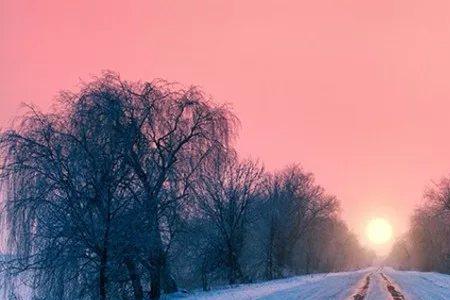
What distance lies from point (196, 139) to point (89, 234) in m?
10.6

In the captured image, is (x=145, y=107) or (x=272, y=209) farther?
(x=272, y=209)

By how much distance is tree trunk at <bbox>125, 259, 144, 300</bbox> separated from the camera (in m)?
25.9

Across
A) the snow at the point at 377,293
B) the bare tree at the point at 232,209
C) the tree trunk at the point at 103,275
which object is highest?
the bare tree at the point at 232,209

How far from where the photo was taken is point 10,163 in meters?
23.0

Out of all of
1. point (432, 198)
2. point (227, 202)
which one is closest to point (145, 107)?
point (227, 202)

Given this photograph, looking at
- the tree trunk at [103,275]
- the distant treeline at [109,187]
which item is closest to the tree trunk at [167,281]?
the distant treeline at [109,187]

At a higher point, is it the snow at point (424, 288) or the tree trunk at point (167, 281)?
the tree trunk at point (167, 281)

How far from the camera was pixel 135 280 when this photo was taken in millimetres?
26797

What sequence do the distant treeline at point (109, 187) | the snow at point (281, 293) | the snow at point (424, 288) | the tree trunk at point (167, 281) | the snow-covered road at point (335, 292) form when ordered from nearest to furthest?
the distant treeline at point (109, 187)
the snow-covered road at point (335, 292)
the snow at point (424, 288)
the snow at point (281, 293)
the tree trunk at point (167, 281)

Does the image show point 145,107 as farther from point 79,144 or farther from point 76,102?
point 79,144

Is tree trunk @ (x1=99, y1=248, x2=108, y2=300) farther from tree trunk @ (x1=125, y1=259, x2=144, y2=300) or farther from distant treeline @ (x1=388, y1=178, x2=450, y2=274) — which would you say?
distant treeline @ (x1=388, y1=178, x2=450, y2=274)

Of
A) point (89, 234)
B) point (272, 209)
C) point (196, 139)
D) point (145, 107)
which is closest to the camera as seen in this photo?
point (89, 234)

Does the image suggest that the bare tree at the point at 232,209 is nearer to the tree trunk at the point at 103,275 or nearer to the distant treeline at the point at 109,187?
the distant treeline at the point at 109,187

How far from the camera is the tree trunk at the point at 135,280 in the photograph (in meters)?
25.9
